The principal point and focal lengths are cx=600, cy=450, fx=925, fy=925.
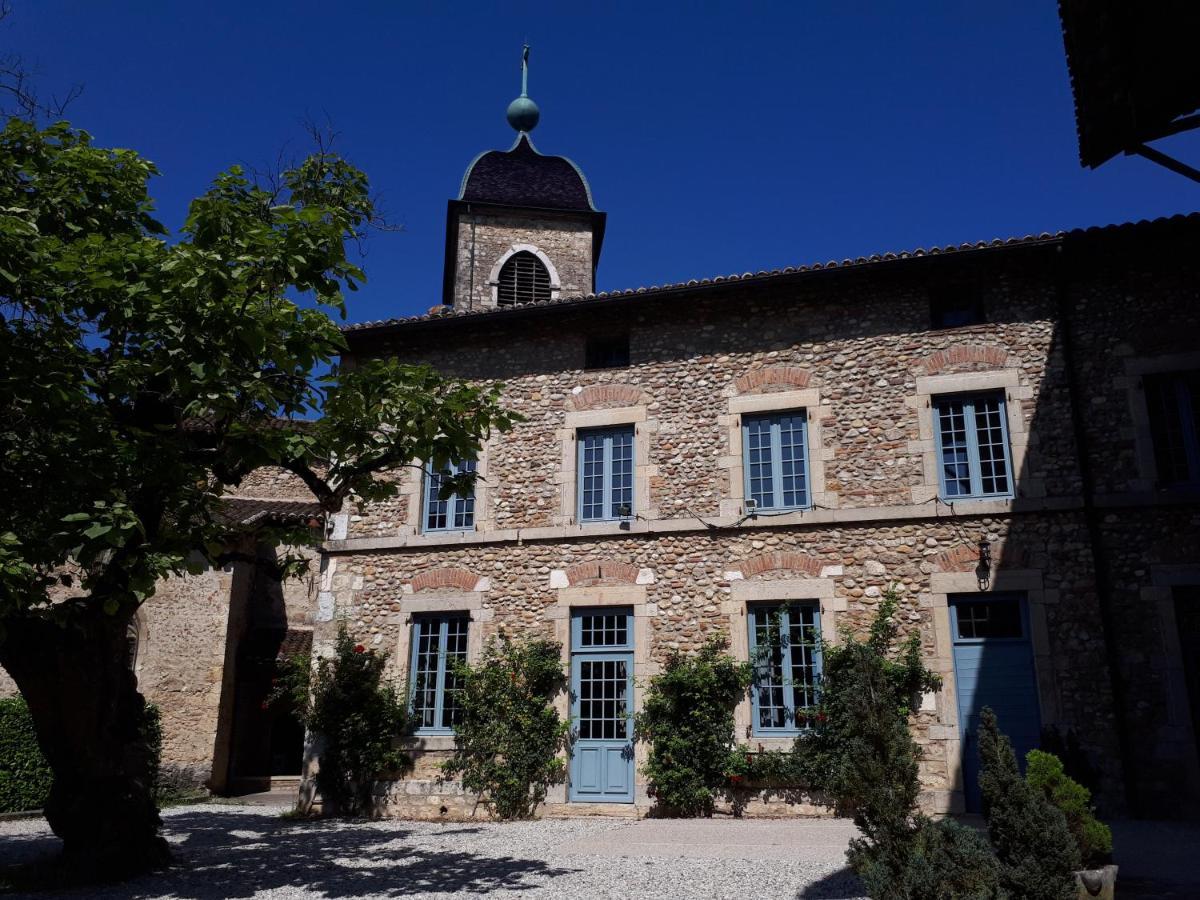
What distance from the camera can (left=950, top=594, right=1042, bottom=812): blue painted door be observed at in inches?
393

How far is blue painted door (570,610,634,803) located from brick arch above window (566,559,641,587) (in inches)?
15.7

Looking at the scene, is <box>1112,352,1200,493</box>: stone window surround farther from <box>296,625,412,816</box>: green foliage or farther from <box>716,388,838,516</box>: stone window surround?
<box>296,625,412,816</box>: green foliage

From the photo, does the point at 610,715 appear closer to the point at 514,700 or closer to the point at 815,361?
the point at 514,700

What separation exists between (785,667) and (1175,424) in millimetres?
5191

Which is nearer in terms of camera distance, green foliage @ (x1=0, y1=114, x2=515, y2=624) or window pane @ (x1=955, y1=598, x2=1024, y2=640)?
green foliage @ (x1=0, y1=114, x2=515, y2=624)

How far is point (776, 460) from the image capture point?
11617mm

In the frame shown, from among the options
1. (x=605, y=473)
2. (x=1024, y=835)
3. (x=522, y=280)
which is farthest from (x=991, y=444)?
(x=522, y=280)

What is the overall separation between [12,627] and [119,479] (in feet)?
5.35

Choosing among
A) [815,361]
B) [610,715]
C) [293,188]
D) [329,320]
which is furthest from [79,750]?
[815,361]

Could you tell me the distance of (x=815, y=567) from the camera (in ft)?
36.1

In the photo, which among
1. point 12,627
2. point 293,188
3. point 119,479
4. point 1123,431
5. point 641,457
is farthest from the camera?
point 641,457

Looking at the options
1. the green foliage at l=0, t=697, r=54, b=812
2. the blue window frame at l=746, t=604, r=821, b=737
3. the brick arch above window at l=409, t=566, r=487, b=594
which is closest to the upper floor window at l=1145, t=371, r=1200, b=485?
the blue window frame at l=746, t=604, r=821, b=737

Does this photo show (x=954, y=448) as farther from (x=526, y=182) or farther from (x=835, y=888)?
(x=526, y=182)

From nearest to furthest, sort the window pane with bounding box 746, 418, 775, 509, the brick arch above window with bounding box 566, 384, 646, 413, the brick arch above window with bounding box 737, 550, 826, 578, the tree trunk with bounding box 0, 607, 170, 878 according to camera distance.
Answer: the tree trunk with bounding box 0, 607, 170, 878 → the brick arch above window with bounding box 737, 550, 826, 578 → the window pane with bounding box 746, 418, 775, 509 → the brick arch above window with bounding box 566, 384, 646, 413
